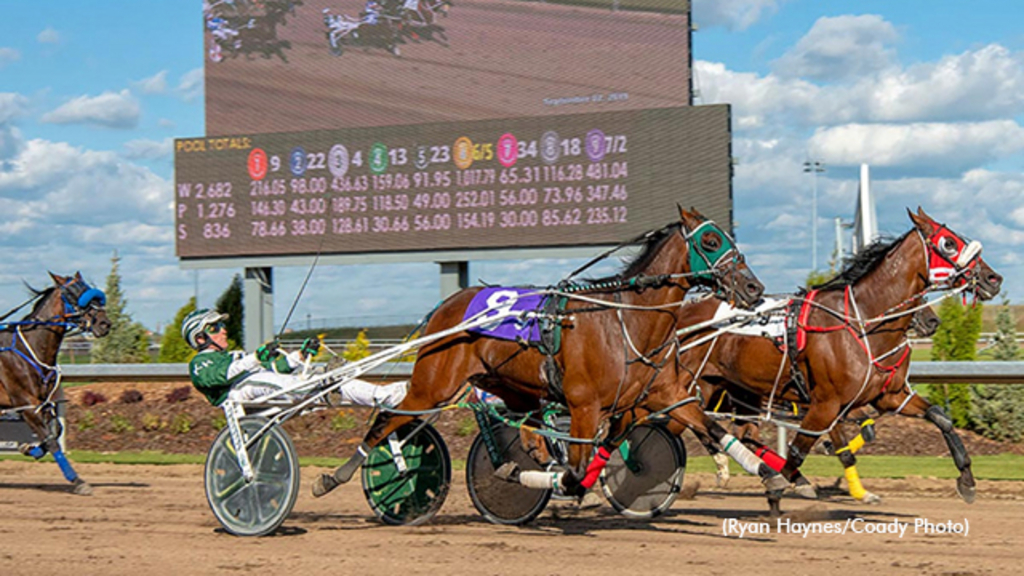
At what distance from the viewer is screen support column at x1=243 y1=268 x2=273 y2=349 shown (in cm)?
2591

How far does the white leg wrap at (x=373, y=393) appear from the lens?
8.15 metres

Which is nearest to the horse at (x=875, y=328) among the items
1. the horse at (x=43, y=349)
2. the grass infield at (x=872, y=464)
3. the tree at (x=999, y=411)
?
the grass infield at (x=872, y=464)

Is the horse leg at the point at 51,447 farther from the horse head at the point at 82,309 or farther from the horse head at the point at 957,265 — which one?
the horse head at the point at 957,265

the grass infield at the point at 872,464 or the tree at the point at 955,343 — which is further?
the tree at the point at 955,343

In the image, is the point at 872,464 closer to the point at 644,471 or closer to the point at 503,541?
the point at 644,471

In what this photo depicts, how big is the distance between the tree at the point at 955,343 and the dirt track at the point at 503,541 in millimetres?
4277

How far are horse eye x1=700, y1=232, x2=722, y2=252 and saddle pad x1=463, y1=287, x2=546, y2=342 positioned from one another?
1.15 m

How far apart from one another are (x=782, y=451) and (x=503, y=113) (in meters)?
13.3

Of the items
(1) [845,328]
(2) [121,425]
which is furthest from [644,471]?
(2) [121,425]

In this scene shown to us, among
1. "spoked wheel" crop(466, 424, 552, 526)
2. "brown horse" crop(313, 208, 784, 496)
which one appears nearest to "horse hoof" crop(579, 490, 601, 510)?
"brown horse" crop(313, 208, 784, 496)

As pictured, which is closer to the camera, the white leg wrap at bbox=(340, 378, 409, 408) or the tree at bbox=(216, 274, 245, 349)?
the white leg wrap at bbox=(340, 378, 409, 408)

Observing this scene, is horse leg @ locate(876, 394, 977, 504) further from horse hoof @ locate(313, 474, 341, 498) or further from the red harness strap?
horse hoof @ locate(313, 474, 341, 498)

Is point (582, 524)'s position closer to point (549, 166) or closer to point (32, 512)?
point (32, 512)

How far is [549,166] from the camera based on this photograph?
72.4ft
